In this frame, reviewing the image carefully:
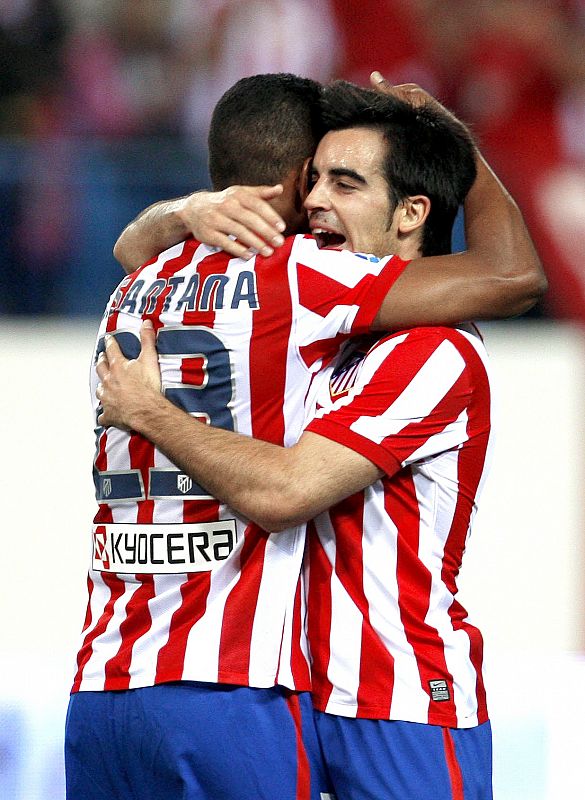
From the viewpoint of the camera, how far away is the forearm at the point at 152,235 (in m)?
2.61

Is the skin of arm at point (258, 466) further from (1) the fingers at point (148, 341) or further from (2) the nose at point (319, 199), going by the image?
(2) the nose at point (319, 199)

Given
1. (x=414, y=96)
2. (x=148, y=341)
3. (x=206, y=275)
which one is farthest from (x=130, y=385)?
(x=414, y=96)

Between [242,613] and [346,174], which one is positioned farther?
[346,174]

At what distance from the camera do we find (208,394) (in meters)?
2.32

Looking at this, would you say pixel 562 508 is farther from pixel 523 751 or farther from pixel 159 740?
pixel 159 740

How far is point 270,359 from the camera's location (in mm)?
2291

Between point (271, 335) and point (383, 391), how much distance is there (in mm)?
245

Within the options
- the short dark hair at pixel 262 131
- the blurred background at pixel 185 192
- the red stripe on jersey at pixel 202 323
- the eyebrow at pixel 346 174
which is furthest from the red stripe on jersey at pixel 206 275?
the blurred background at pixel 185 192

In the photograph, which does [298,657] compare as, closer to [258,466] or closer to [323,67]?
[258,466]

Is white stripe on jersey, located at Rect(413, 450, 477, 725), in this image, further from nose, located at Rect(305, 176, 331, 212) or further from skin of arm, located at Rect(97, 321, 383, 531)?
nose, located at Rect(305, 176, 331, 212)

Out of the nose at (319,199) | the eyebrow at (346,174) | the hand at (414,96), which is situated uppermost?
the hand at (414,96)

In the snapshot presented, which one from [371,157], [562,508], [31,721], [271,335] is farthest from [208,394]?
[562,508]

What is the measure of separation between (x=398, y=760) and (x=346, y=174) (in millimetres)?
1213

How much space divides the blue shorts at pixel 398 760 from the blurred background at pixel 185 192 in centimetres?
154
